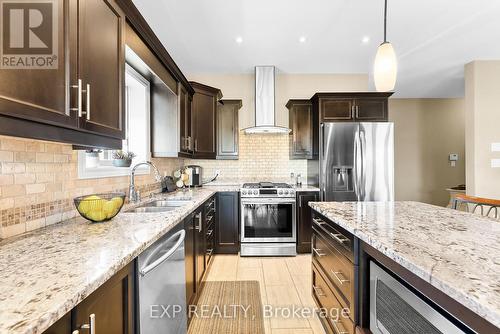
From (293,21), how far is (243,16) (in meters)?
0.56

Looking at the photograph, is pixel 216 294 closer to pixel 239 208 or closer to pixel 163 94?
pixel 239 208

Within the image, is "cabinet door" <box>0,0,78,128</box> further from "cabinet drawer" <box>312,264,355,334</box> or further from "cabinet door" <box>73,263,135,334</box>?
"cabinet drawer" <box>312,264,355,334</box>

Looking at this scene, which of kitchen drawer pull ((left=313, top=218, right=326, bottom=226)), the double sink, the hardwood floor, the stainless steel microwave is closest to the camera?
the stainless steel microwave

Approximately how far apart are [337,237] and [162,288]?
1.05m

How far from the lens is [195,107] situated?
360cm

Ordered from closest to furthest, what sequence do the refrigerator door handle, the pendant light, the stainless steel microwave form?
the stainless steel microwave
the pendant light
the refrigerator door handle

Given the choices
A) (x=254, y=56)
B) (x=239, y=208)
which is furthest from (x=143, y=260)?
(x=254, y=56)

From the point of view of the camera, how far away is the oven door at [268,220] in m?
3.51

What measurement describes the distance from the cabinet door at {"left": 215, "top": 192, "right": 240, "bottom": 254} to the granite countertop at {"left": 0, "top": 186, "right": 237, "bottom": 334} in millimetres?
2099

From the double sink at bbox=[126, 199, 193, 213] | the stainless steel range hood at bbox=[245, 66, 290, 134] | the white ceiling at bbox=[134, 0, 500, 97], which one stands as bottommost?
the double sink at bbox=[126, 199, 193, 213]

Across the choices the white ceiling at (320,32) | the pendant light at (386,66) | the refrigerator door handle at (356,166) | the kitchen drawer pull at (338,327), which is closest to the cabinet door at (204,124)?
the white ceiling at (320,32)

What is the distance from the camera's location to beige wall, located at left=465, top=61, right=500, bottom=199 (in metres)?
4.09

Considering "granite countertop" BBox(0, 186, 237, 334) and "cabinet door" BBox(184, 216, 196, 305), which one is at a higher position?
Answer: "granite countertop" BBox(0, 186, 237, 334)

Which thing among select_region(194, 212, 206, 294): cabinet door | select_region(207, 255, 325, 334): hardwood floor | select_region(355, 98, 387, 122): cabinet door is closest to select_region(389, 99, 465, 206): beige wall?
select_region(355, 98, 387, 122): cabinet door
